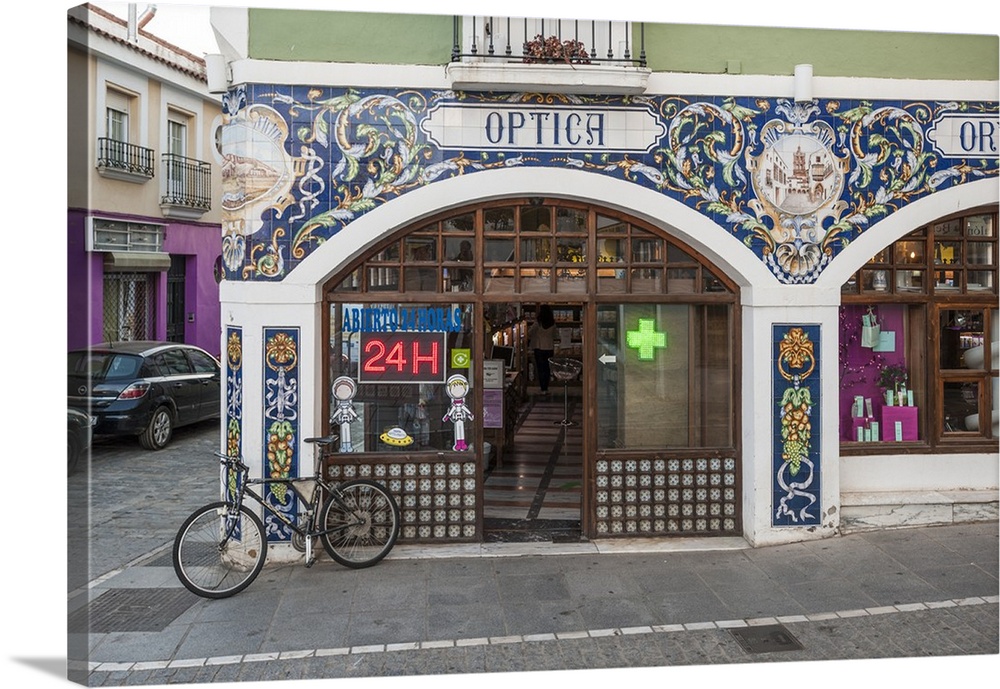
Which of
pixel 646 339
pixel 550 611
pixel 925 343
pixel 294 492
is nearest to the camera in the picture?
pixel 550 611

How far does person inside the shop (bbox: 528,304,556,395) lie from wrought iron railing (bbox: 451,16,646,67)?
28.9ft

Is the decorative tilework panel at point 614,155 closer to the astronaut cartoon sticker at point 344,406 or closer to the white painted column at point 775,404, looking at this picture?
the white painted column at point 775,404

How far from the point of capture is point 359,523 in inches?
301

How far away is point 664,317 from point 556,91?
2.23m

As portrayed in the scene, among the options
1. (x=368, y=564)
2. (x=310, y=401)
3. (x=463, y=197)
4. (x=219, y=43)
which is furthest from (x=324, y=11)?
(x=368, y=564)

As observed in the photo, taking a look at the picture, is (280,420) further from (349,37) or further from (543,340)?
(543,340)

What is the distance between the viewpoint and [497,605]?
21.9 ft

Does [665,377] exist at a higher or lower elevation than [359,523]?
higher

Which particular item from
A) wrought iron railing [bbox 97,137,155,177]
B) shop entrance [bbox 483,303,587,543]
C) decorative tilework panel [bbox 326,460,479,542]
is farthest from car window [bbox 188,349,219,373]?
decorative tilework panel [bbox 326,460,479,542]

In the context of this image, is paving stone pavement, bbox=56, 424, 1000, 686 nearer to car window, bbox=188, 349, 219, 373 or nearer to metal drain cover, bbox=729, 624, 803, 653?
metal drain cover, bbox=729, 624, 803, 653

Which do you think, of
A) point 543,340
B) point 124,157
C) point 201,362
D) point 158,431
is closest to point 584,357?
point 158,431

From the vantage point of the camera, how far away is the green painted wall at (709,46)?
7.55 m

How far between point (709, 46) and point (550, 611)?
16.0ft

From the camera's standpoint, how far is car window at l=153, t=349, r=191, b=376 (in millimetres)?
13614
